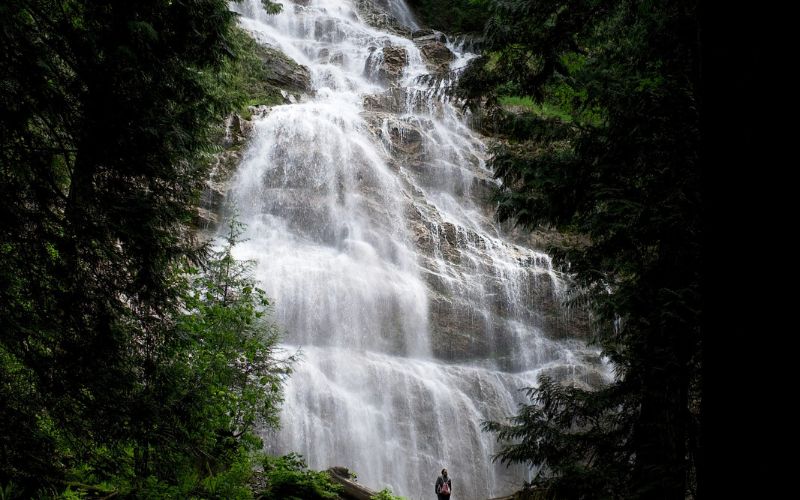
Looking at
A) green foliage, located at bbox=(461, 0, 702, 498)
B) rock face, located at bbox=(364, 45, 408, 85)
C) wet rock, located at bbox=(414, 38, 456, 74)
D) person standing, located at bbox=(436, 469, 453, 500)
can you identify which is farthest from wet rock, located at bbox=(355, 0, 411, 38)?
green foliage, located at bbox=(461, 0, 702, 498)

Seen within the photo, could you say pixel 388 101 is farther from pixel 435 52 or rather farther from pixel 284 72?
pixel 435 52

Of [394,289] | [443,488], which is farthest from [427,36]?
[443,488]

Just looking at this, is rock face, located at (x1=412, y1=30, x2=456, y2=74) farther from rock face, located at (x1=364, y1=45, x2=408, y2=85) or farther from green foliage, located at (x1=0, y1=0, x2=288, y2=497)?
green foliage, located at (x1=0, y1=0, x2=288, y2=497)

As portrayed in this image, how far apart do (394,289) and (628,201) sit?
12.5 metres

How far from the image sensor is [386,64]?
2916 cm

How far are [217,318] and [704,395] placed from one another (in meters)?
7.49

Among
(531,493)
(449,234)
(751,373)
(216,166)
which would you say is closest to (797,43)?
(751,373)

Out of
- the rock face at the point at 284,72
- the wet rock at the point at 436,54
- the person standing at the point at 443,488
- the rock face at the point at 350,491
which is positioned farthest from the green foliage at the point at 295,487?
the wet rock at the point at 436,54

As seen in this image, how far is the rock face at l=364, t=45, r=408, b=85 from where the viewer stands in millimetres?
28536

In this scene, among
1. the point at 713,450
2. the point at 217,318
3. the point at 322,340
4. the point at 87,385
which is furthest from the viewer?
the point at 322,340

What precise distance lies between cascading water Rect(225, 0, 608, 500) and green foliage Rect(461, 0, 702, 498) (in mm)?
7198

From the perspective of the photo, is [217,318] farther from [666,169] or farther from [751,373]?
[751,373]

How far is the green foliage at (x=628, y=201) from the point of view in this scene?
5.11 meters

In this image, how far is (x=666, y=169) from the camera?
18.6 ft
